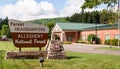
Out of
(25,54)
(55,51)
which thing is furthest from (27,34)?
(55,51)

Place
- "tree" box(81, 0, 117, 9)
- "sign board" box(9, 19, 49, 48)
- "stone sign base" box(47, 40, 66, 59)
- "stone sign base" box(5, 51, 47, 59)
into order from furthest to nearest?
"tree" box(81, 0, 117, 9), "sign board" box(9, 19, 49, 48), "stone sign base" box(47, 40, 66, 59), "stone sign base" box(5, 51, 47, 59)

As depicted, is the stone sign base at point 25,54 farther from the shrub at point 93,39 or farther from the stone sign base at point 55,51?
the shrub at point 93,39

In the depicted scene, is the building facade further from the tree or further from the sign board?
the sign board

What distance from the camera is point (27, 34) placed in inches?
728

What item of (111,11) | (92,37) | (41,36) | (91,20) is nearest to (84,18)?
(91,20)

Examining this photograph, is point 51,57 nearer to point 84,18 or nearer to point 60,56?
point 60,56

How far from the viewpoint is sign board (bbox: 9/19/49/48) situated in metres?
18.2

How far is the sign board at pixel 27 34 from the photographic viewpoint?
18188 mm

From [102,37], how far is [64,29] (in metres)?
14.3

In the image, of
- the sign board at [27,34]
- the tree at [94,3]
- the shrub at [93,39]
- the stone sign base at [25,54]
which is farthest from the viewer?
the shrub at [93,39]

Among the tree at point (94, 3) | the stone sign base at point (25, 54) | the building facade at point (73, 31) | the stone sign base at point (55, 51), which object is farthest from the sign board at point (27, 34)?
the building facade at point (73, 31)

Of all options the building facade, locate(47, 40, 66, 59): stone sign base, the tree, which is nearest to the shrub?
the building facade

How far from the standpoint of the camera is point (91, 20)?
10450 centimetres

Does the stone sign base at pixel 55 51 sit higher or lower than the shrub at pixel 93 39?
higher
